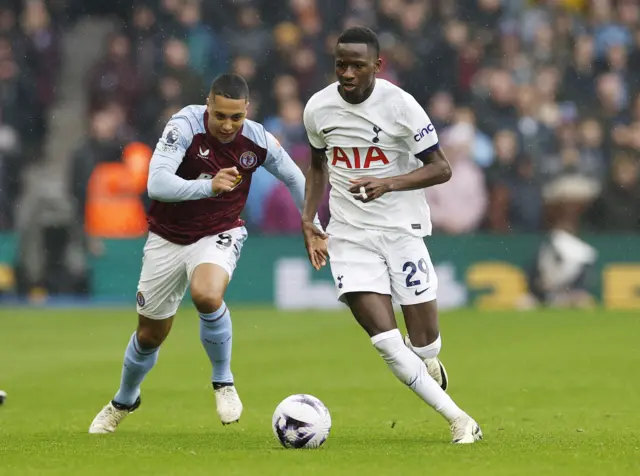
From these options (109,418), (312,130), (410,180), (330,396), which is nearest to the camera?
(410,180)

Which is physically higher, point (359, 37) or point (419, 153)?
point (359, 37)

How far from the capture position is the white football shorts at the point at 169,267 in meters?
9.38

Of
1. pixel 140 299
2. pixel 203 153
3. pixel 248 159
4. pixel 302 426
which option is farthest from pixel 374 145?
pixel 140 299

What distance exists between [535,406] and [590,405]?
42 centimetres

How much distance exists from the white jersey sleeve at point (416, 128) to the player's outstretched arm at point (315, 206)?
2.13ft

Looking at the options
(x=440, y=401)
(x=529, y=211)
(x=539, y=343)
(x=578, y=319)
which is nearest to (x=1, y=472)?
(x=440, y=401)

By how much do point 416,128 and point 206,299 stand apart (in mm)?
1804

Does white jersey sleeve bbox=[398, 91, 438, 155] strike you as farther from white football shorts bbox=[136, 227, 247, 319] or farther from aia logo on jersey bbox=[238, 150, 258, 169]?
white football shorts bbox=[136, 227, 247, 319]

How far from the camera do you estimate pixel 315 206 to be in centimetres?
897

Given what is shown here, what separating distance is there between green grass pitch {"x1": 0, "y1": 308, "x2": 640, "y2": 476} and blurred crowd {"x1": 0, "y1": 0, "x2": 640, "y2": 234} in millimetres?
2028

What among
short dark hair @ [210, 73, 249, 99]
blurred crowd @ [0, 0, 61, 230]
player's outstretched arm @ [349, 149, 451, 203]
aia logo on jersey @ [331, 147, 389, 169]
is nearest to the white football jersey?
aia logo on jersey @ [331, 147, 389, 169]

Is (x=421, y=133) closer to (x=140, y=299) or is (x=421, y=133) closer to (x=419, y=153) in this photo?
(x=419, y=153)

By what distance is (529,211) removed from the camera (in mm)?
19984

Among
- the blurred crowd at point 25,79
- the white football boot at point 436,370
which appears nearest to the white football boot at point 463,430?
the white football boot at point 436,370
